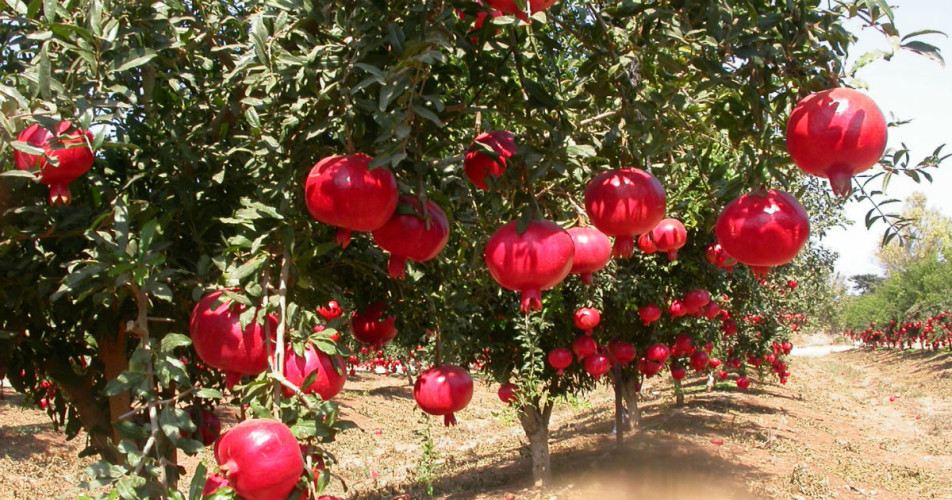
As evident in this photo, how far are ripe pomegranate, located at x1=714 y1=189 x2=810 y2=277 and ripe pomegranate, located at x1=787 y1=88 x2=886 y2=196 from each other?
0.12 meters

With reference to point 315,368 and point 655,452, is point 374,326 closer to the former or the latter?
point 315,368

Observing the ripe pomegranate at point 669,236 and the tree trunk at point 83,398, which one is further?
the tree trunk at point 83,398

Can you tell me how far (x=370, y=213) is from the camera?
1273 mm

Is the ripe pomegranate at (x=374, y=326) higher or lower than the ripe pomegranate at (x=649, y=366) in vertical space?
higher

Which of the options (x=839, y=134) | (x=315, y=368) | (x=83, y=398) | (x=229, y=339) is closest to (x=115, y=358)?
(x=83, y=398)

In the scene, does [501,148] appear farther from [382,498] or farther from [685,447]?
[685,447]

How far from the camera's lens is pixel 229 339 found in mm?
1284

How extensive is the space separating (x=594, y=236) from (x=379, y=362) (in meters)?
21.9

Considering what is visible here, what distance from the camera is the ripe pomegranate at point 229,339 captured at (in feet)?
4.20

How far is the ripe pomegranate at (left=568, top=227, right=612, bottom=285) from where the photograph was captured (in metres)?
1.66

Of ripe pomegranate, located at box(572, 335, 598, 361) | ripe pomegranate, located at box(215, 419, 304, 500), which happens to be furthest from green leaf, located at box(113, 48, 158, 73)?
ripe pomegranate, located at box(572, 335, 598, 361)

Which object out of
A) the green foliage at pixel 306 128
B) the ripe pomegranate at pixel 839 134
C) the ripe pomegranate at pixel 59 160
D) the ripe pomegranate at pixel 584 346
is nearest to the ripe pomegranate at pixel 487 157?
the green foliage at pixel 306 128

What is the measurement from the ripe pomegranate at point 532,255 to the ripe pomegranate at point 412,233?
0.49 ft

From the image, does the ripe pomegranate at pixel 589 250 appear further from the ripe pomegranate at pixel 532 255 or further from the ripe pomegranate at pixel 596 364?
the ripe pomegranate at pixel 596 364
